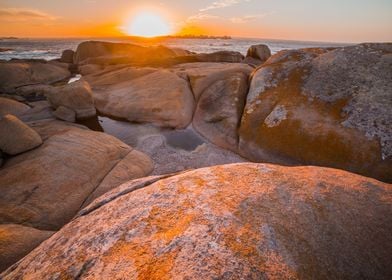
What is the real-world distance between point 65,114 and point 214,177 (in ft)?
29.5

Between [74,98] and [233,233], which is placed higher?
[74,98]

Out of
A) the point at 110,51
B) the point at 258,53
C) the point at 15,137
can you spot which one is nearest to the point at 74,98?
the point at 15,137

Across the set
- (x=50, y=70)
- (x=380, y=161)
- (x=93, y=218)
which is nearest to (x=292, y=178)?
(x=93, y=218)

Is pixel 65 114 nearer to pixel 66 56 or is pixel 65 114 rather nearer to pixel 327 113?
pixel 327 113

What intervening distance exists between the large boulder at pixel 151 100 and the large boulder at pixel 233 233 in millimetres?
7180

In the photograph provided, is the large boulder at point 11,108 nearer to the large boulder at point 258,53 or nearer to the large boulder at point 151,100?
the large boulder at point 151,100

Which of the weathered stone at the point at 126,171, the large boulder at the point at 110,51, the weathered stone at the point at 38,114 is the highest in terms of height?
the large boulder at the point at 110,51

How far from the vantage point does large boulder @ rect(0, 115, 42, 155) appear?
655cm

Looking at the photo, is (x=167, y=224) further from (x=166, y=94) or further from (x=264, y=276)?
(x=166, y=94)

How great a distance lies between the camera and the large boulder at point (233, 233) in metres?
2.30

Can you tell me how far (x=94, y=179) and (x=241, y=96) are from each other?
22.2 feet

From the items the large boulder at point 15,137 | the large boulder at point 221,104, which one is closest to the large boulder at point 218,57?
the large boulder at point 221,104

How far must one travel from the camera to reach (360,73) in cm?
752

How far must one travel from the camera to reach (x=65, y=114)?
10055 millimetres
